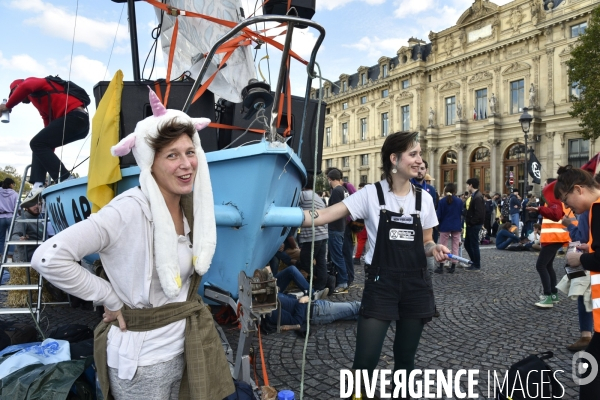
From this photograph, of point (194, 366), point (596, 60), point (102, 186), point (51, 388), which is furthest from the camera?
point (596, 60)

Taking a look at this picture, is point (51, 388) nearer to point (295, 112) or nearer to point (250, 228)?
point (250, 228)

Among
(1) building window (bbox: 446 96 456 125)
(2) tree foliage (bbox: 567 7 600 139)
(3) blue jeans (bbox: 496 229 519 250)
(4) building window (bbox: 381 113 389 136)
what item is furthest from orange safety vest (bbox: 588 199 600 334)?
(4) building window (bbox: 381 113 389 136)

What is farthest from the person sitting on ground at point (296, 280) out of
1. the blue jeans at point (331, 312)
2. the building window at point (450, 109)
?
the building window at point (450, 109)

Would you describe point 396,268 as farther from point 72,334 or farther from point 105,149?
point 72,334

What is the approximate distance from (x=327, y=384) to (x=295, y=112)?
3147 millimetres

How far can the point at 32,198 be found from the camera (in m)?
5.39

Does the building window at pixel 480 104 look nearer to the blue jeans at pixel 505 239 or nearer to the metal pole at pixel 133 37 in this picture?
the blue jeans at pixel 505 239

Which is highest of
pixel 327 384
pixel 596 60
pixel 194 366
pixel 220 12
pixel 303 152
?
pixel 596 60

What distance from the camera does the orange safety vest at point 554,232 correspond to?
5039 mm

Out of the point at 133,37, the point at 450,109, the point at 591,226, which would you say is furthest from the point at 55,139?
the point at 450,109

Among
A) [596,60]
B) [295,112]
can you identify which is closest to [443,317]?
[295,112]

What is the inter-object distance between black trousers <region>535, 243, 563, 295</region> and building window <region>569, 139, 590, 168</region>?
2802cm

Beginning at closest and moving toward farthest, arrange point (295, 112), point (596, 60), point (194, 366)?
point (194, 366)
point (295, 112)
point (596, 60)

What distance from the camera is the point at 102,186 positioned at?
3326 millimetres
